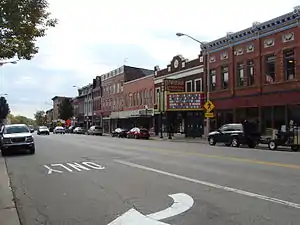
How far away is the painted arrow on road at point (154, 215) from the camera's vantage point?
23.4 ft

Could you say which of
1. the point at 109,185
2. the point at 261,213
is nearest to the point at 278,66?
the point at 109,185

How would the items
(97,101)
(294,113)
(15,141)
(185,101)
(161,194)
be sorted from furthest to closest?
(97,101) < (185,101) < (294,113) < (15,141) < (161,194)

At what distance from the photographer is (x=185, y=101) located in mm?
44500

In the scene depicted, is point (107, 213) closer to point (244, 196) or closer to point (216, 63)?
point (244, 196)

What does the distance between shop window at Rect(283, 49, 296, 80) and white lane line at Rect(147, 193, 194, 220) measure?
84.4 ft

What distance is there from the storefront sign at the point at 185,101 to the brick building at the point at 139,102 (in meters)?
8.91

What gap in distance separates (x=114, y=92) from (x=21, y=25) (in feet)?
205

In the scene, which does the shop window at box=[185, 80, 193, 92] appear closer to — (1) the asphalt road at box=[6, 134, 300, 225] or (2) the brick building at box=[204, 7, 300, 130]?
(2) the brick building at box=[204, 7, 300, 130]

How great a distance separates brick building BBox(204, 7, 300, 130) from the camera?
32.5m

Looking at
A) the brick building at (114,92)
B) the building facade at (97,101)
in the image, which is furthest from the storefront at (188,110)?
the building facade at (97,101)

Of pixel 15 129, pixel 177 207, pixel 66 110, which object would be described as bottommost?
pixel 177 207

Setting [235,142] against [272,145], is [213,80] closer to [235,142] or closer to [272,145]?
[235,142]

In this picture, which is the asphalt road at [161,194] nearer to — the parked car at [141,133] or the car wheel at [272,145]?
the car wheel at [272,145]

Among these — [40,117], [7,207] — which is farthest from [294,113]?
[40,117]
